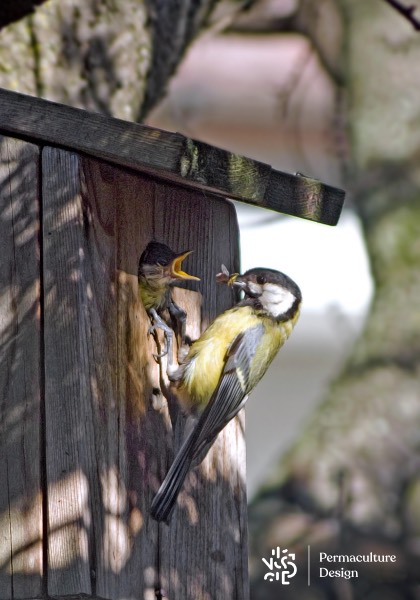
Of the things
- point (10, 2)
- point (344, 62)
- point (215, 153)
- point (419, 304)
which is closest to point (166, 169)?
point (215, 153)

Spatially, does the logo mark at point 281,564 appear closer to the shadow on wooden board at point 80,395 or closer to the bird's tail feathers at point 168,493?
the shadow on wooden board at point 80,395

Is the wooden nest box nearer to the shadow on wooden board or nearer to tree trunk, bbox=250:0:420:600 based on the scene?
the shadow on wooden board

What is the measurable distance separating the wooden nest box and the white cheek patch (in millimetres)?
374

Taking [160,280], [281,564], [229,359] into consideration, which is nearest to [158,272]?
[160,280]

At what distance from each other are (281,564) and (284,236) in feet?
12.1

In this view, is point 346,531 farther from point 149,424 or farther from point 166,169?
point 166,169

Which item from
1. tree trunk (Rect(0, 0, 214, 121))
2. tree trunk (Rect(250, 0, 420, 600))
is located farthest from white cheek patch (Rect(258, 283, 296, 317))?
tree trunk (Rect(250, 0, 420, 600))

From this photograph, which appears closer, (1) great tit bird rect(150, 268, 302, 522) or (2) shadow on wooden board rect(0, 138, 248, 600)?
(2) shadow on wooden board rect(0, 138, 248, 600)

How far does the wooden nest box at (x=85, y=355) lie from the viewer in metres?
2.59

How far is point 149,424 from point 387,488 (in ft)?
10.5

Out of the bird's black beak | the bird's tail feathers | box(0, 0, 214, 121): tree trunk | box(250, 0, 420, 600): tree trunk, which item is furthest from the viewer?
box(250, 0, 420, 600): tree trunk

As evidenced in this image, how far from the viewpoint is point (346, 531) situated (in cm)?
559

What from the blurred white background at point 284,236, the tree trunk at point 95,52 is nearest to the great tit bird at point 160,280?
the tree trunk at point 95,52

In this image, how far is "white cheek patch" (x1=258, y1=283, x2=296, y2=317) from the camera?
3275 mm
